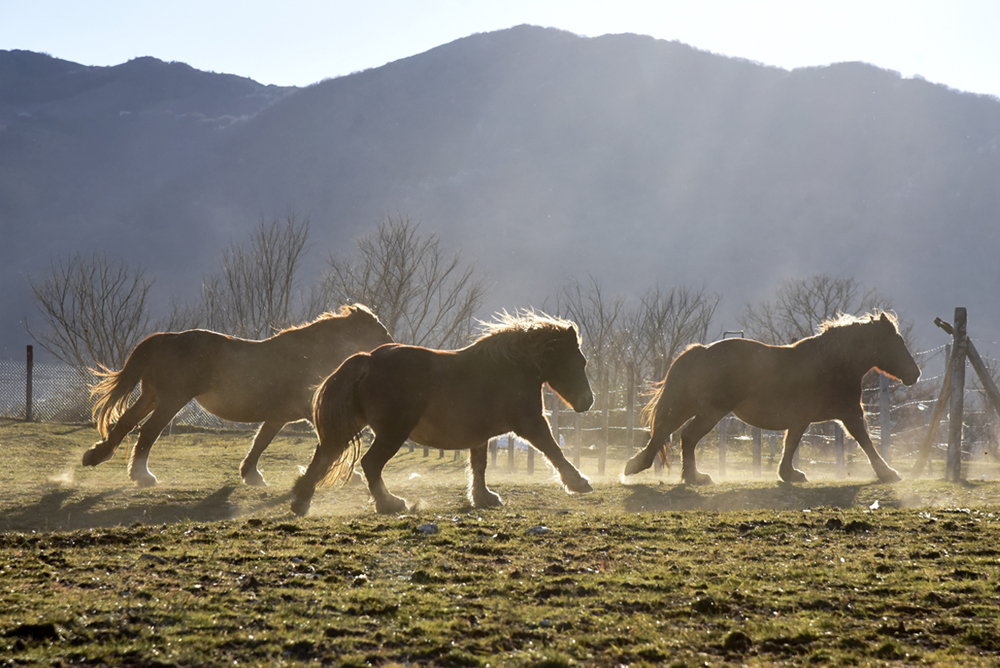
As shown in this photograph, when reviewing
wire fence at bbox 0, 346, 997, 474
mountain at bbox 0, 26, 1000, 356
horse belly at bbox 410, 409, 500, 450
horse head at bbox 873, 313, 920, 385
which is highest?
mountain at bbox 0, 26, 1000, 356

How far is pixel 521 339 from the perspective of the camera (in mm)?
7180

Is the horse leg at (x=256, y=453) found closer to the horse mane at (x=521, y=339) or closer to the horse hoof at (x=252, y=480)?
the horse hoof at (x=252, y=480)

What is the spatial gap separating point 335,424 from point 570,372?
2.37 meters

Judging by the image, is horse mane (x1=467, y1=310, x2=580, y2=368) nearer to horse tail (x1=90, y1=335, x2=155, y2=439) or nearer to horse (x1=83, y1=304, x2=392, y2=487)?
horse (x1=83, y1=304, x2=392, y2=487)

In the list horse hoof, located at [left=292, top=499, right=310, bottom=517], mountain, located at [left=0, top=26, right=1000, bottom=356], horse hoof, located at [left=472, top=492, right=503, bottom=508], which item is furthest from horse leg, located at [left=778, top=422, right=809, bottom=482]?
mountain, located at [left=0, top=26, right=1000, bottom=356]

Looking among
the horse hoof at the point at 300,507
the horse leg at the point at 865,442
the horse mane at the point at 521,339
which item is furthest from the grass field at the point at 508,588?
the horse leg at the point at 865,442

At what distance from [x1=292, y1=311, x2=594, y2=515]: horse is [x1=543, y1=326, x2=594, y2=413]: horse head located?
0.41 feet

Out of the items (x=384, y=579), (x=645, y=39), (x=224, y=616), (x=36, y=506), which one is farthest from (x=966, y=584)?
(x=645, y=39)

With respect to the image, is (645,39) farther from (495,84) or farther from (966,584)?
(966,584)

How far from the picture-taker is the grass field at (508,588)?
2.94m

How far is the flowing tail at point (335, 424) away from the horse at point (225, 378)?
2425mm

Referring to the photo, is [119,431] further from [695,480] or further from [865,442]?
[865,442]

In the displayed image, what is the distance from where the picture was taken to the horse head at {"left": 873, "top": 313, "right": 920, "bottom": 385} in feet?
33.7

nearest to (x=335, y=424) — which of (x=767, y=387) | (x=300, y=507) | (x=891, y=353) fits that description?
(x=300, y=507)
